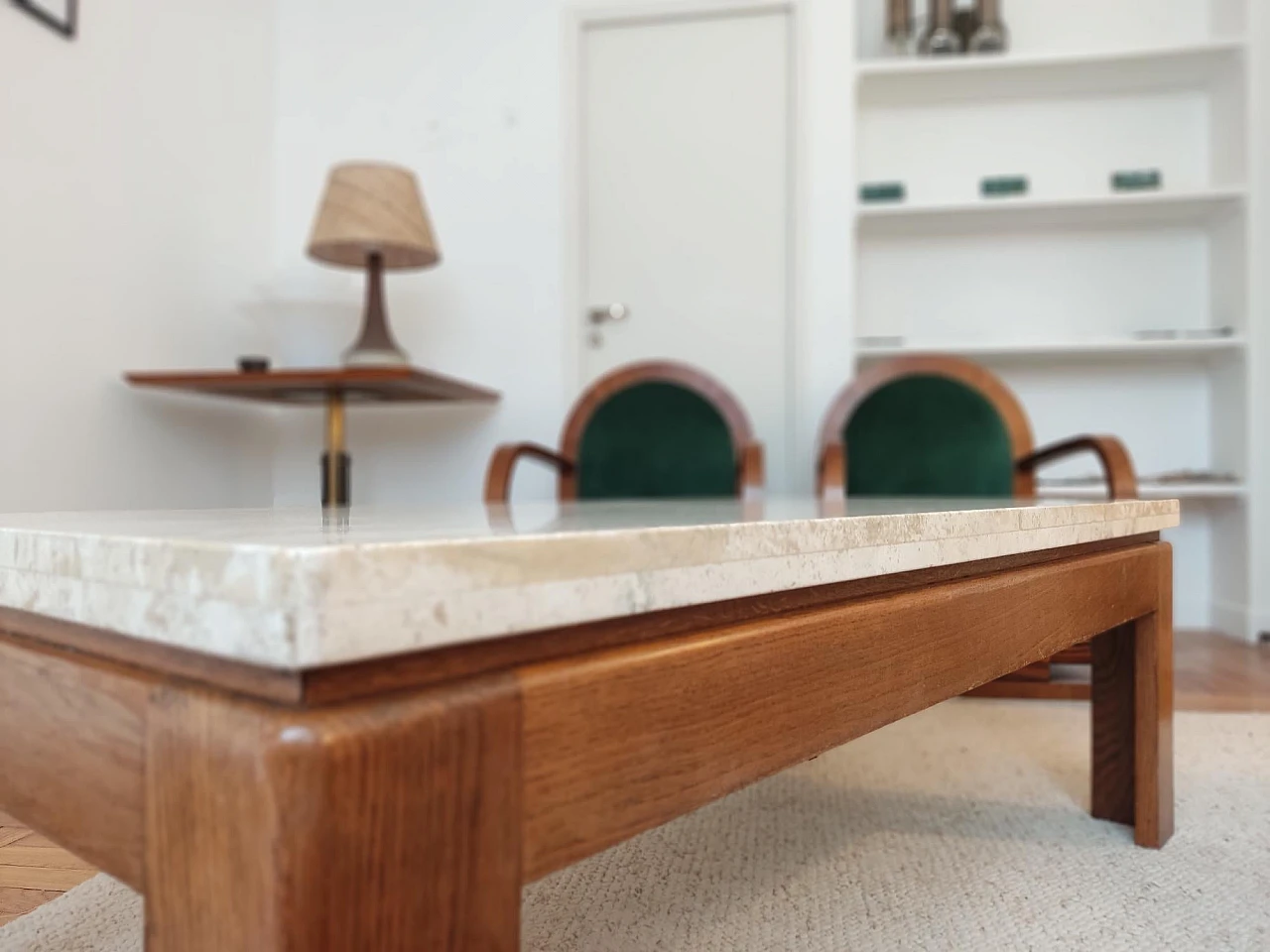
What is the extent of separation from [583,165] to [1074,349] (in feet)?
4.51

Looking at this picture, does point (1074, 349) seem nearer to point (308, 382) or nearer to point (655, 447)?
point (655, 447)

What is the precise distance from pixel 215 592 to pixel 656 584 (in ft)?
0.46

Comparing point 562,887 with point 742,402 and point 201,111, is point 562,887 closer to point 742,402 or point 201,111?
point 742,402

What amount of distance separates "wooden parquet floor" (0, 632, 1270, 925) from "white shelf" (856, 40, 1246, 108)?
145 centimetres

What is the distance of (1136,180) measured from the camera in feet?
7.39

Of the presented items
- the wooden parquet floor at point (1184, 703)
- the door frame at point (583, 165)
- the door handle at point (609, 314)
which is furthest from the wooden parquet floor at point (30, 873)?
the door handle at point (609, 314)

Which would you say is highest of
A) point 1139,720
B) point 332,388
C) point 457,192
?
point 457,192

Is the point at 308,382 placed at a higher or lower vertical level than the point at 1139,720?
higher

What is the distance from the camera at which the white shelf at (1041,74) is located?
7.19ft

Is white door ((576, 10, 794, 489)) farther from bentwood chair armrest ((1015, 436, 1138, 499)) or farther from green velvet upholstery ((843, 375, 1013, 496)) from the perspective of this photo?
bentwood chair armrest ((1015, 436, 1138, 499))

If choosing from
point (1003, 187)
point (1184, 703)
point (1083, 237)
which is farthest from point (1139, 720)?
point (1083, 237)

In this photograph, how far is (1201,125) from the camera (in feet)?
7.87

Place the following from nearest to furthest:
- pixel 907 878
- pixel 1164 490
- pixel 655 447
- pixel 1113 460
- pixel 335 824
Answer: pixel 335 824
pixel 907 878
pixel 1113 460
pixel 655 447
pixel 1164 490

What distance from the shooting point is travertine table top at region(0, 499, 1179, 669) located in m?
0.22
